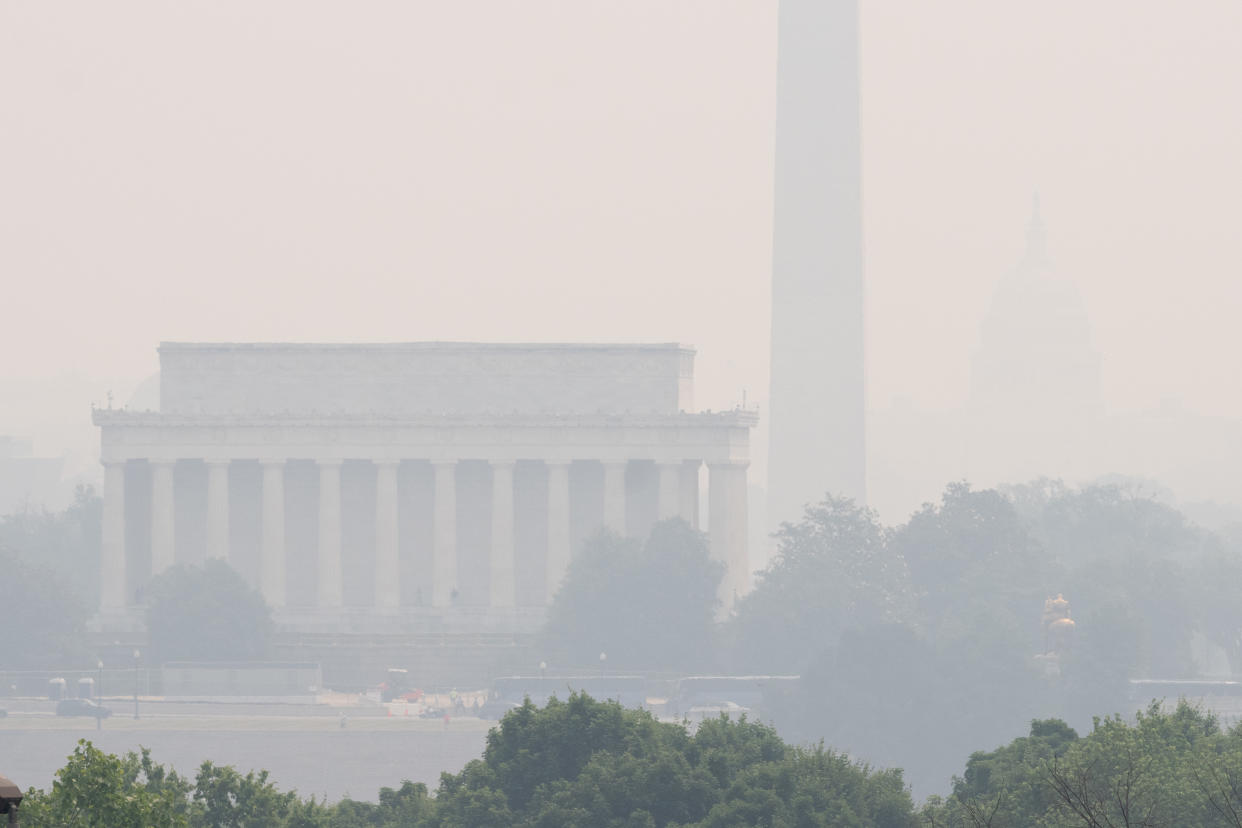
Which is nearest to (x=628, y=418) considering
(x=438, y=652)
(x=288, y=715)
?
(x=438, y=652)

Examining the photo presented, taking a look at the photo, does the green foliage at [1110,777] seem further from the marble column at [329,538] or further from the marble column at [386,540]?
the marble column at [329,538]

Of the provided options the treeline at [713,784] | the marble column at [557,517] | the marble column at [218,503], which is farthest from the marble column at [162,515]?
the treeline at [713,784]

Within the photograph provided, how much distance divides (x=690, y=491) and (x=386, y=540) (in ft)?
62.5

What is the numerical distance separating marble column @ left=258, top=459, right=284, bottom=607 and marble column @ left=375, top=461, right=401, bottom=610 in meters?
5.72

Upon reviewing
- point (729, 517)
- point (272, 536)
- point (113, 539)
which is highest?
point (729, 517)

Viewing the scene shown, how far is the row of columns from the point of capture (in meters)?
189

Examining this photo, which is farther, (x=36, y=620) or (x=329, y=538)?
(x=329, y=538)

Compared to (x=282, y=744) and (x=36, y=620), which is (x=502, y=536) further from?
(x=282, y=744)

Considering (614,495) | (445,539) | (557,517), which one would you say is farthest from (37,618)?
(614,495)

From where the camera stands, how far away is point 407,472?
19488 cm

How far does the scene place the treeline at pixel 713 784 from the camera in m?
68.3

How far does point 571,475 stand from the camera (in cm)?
19512

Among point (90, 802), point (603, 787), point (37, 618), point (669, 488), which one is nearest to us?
point (90, 802)

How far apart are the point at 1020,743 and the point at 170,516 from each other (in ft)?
383
